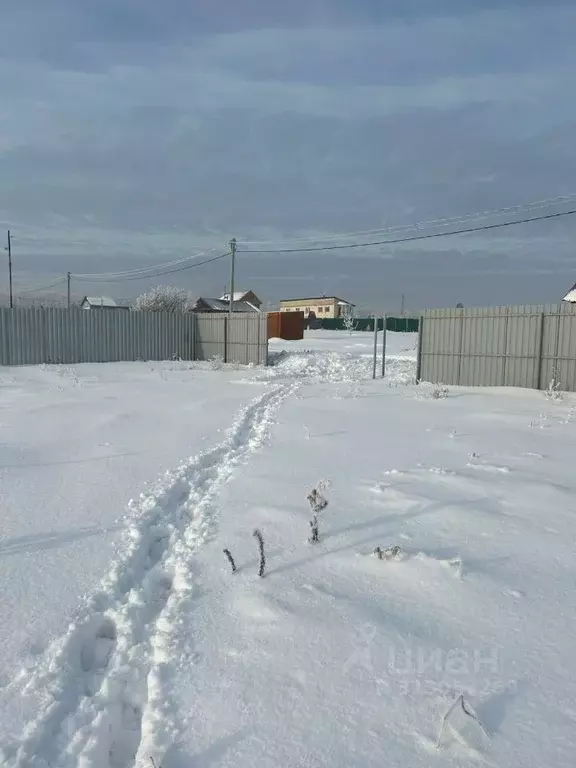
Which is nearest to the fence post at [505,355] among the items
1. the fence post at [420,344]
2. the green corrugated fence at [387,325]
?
the fence post at [420,344]

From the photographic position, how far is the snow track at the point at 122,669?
1896mm

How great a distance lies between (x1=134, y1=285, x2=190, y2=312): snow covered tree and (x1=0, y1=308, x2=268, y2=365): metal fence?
58.3 feet

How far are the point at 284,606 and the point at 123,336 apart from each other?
18.2m

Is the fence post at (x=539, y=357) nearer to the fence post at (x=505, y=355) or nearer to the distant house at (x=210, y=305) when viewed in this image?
the fence post at (x=505, y=355)

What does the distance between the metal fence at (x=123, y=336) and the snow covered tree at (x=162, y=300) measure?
1776 centimetres

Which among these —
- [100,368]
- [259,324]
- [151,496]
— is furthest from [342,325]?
[151,496]

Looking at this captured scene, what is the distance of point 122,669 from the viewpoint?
2.33 metres

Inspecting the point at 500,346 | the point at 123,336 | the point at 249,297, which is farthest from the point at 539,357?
the point at 249,297

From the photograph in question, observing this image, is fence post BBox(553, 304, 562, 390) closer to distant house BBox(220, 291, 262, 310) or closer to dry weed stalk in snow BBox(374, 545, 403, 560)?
dry weed stalk in snow BBox(374, 545, 403, 560)

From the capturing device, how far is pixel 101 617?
2.73 metres

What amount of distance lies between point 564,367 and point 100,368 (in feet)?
44.4

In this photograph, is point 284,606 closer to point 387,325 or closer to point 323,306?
point 387,325

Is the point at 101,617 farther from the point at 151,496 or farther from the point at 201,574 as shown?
the point at 151,496

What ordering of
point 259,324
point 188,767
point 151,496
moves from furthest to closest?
point 259,324, point 151,496, point 188,767
